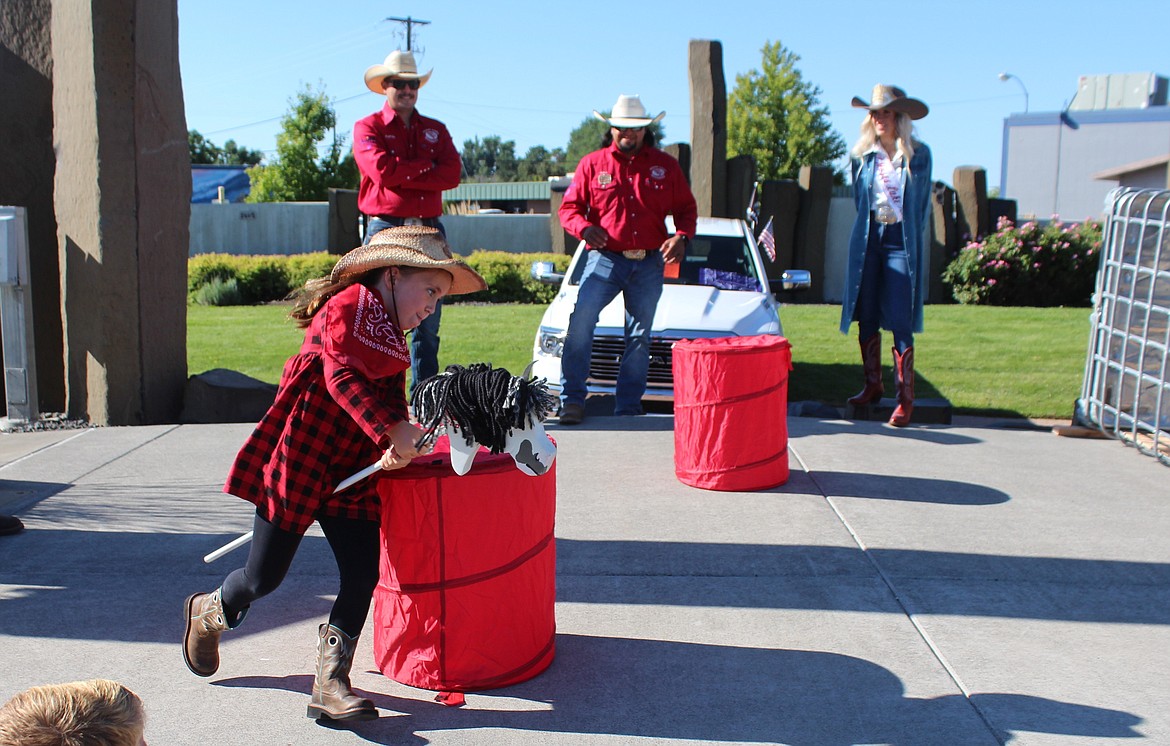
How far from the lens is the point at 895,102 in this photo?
6.64 meters

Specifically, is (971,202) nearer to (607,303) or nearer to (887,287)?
Answer: (887,287)

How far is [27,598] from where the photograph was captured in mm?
3855

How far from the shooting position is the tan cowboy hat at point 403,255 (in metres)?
3.11

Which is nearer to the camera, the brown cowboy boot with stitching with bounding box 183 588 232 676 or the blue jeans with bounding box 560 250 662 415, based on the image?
the brown cowboy boot with stitching with bounding box 183 588 232 676

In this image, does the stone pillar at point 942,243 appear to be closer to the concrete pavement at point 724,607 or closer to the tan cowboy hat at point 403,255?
the concrete pavement at point 724,607

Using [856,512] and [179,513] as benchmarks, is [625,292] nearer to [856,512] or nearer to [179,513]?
[856,512]

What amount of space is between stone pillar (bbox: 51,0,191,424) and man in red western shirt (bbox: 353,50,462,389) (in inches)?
56.5

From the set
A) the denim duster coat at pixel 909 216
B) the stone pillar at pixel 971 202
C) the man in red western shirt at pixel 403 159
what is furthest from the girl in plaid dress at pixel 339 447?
the stone pillar at pixel 971 202

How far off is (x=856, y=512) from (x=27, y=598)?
11.6 ft

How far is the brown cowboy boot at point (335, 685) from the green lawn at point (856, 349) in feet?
20.5

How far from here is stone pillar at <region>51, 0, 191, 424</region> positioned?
6586 millimetres

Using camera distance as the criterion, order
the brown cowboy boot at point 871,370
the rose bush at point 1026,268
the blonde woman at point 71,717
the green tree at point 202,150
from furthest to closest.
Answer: the green tree at point 202,150, the rose bush at point 1026,268, the brown cowboy boot at point 871,370, the blonde woman at point 71,717

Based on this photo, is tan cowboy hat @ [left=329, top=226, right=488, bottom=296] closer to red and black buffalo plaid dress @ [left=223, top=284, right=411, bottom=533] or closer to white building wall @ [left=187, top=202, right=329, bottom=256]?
red and black buffalo plaid dress @ [left=223, top=284, right=411, bottom=533]

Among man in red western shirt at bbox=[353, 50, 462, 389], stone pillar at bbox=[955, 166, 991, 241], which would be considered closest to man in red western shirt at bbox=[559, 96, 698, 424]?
man in red western shirt at bbox=[353, 50, 462, 389]
